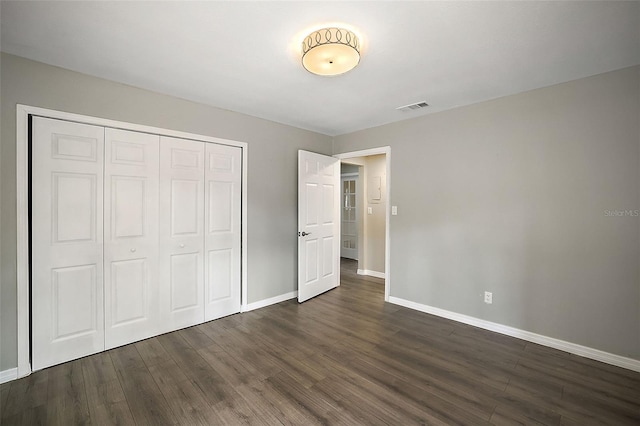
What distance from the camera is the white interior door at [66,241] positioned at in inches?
87.0

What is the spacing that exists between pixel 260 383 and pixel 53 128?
2639 millimetres

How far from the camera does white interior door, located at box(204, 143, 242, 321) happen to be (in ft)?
10.4

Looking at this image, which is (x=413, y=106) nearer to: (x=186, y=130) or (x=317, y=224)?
(x=317, y=224)

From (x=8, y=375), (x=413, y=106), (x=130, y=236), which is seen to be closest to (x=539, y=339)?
(x=413, y=106)

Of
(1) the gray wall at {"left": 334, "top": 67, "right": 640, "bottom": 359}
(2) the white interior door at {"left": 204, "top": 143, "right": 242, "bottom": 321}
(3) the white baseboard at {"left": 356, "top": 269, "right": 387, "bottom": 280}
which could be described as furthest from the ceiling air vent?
(3) the white baseboard at {"left": 356, "top": 269, "right": 387, "bottom": 280}

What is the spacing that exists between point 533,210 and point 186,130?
3661 mm

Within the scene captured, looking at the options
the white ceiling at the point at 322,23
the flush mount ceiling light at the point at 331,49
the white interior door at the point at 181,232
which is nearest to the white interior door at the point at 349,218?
the white ceiling at the point at 322,23

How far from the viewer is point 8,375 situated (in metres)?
2.08

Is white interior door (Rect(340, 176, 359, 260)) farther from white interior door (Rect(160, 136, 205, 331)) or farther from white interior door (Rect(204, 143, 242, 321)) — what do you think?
white interior door (Rect(160, 136, 205, 331))

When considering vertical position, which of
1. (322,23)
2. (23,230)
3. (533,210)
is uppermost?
(322,23)

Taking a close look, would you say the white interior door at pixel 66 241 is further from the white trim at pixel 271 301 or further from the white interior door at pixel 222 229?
the white trim at pixel 271 301

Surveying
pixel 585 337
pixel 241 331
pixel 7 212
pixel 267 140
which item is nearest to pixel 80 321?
pixel 7 212

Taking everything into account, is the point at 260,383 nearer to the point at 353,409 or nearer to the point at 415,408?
the point at 353,409

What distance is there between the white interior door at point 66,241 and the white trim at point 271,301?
1.51 m
